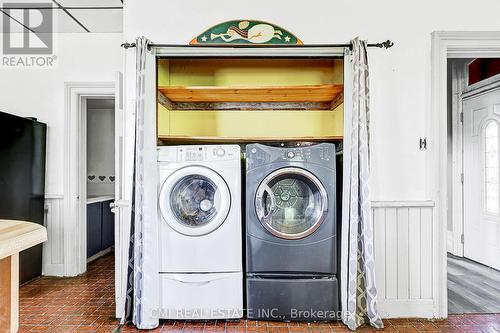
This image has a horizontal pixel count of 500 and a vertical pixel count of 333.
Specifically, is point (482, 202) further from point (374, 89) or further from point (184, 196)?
point (184, 196)

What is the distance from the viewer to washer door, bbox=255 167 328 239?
2521mm

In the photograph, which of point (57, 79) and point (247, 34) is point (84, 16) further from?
point (247, 34)

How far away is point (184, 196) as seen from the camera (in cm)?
259

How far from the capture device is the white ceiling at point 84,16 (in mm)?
2988

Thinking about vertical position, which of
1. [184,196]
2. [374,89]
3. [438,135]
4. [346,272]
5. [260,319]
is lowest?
[260,319]

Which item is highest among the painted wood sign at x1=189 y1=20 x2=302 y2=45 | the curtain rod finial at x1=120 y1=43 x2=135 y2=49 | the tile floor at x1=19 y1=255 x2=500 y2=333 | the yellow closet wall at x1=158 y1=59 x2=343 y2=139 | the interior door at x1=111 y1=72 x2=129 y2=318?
the painted wood sign at x1=189 y1=20 x2=302 y2=45

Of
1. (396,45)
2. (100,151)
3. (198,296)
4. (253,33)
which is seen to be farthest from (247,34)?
(100,151)

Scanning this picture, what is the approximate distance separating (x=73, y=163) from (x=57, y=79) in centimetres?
92

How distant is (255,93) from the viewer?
9.32 feet

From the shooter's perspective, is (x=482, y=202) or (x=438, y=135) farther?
(x=482, y=202)

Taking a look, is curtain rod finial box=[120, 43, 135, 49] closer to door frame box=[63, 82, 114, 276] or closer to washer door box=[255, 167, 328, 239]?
door frame box=[63, 82, 114, 276]

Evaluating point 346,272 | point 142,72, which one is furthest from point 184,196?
point 346,272

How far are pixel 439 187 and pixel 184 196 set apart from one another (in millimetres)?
1956

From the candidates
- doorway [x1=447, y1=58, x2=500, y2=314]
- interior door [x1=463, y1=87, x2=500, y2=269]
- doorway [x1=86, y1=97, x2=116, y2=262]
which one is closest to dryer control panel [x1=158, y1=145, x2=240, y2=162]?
doorway [x1=447, y1=58, x2=500, y2=314]
